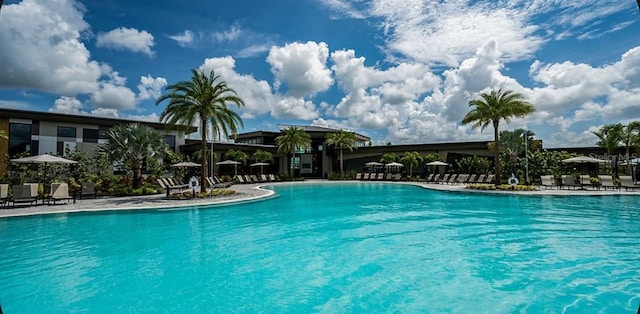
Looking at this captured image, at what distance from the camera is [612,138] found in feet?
94.9

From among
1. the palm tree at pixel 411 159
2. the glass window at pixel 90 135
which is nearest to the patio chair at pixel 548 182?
the palm tree at pixel 411 159

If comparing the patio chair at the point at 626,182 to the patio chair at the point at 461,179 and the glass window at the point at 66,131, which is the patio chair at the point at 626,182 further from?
the glass window at the point at 66,131

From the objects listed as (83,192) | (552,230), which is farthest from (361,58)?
(83,192)

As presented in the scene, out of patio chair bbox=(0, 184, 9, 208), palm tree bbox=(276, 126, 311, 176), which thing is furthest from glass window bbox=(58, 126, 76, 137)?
palm tree bbox=(276, 126, 311, 176)

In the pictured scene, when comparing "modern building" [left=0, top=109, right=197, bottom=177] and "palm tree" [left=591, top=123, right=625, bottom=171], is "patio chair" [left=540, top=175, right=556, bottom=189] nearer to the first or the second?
"palm tree" [left=591, top=123, right=625, bottom=171]

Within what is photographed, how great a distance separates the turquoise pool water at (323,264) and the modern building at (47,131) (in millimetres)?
15278

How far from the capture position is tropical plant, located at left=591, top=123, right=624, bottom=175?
94.2 ft

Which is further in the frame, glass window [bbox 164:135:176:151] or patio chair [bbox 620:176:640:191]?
glass window [bbox 164:135:176:151]

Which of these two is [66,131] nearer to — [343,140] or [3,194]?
[3,194]

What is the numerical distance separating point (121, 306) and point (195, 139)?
32329 mm

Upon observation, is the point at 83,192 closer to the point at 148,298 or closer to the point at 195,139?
the point at 148,298

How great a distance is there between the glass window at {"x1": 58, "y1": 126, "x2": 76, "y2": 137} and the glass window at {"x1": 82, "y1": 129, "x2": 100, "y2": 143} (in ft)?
2.33

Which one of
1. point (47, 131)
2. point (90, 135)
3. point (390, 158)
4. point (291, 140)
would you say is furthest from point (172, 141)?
point (390, 158)

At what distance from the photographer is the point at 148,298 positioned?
210 inches
